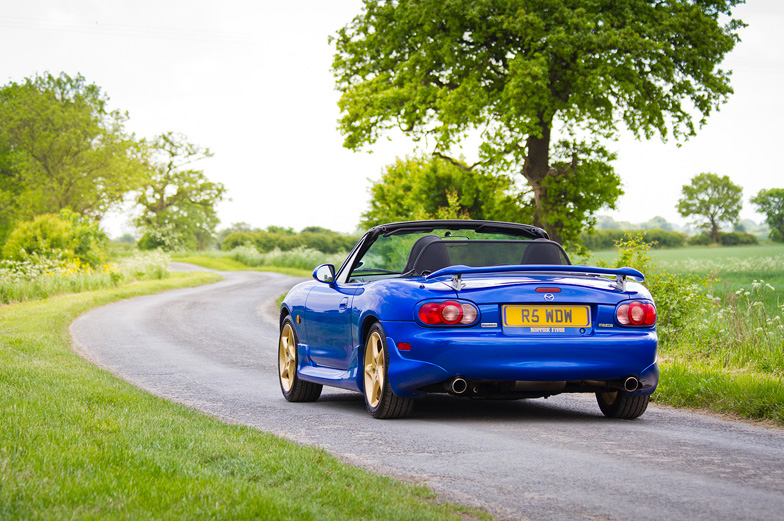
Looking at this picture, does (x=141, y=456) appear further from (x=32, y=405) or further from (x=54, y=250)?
(x=54, y=250)

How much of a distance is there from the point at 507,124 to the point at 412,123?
4.51 m

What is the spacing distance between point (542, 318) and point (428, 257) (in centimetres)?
115

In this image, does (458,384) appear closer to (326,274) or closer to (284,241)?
(326,274)

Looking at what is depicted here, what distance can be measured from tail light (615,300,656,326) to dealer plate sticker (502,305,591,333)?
37 centimetres

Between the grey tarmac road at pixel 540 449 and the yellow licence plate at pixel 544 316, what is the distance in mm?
813

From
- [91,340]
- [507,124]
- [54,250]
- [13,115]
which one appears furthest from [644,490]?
[13,115]

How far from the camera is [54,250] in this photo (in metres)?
38.7

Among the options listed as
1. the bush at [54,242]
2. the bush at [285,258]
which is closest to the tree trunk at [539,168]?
the bush at [54,242]

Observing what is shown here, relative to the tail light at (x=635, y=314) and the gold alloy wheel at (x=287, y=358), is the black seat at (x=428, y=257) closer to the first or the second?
the tail light at (x=635, y=314)

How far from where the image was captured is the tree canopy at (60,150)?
62000mm

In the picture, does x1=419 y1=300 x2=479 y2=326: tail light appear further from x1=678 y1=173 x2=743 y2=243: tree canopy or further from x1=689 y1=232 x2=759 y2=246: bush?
x1=678 y1=173 x2=743 y2=243: tree canopy

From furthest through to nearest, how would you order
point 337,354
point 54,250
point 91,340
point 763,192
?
point 763,192, point 54,250, point 91,340, point 337,354

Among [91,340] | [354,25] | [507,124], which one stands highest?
[354,25]

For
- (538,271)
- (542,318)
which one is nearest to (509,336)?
(542,318)
